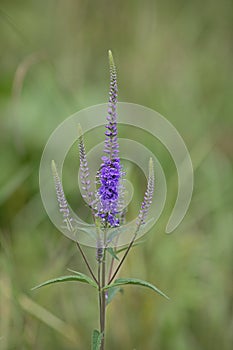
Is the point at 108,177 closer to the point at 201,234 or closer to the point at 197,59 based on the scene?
the point at 201,234

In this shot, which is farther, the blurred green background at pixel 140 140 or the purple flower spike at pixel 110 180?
the blurred green background at pixel 140 140

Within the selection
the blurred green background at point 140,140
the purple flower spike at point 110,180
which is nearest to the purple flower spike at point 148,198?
the purple flower spike at point 110,180

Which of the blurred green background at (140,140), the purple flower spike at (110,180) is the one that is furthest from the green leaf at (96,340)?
the blurred green background at (140,140)

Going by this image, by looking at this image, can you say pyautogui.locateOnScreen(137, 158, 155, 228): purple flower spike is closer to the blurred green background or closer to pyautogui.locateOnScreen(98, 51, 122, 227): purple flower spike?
pyautogui.locateOnScreen(98, 51, 122, 227): purple flower spike

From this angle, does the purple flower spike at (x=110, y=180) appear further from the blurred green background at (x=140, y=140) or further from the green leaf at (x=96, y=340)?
the blurred green background at (x=140, y=140)

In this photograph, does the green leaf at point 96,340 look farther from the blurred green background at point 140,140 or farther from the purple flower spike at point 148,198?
the blurred green background at point 140,140

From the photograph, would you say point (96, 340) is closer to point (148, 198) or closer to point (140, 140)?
point (148, 198)

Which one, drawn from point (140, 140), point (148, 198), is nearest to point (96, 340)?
point (148, 198)

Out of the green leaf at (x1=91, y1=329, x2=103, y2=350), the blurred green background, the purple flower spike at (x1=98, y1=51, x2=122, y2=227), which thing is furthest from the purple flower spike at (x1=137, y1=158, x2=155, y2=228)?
the blurred green background

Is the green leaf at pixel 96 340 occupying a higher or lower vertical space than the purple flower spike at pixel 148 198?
lower
